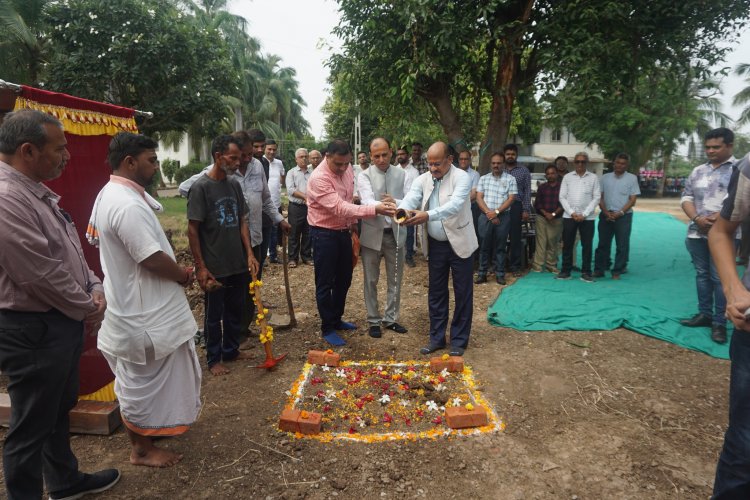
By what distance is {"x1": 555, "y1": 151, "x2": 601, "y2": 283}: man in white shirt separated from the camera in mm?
7207

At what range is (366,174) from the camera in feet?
16.9

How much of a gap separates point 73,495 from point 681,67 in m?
9.24

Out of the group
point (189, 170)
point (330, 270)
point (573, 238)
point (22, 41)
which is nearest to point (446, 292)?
point (330, 270)

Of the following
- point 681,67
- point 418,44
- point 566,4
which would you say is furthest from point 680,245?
point 418,44

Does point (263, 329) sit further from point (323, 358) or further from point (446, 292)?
point (446, 292)

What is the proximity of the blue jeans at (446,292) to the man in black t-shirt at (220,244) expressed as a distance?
180 cm

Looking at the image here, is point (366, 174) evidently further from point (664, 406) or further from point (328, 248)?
point (664, 406)

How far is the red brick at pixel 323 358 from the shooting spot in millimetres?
4305

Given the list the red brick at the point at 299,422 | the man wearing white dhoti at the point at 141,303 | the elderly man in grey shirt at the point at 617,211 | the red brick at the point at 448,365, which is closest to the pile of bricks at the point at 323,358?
the red brick at the point at 448,365

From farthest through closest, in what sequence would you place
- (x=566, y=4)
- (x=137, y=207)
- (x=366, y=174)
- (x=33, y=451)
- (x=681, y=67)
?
1. (x=681, y=67)
2. (x=566, y=4)
3. (x=366, y=174)
4. (x=137, y=207)
5. (x=33, y=451)

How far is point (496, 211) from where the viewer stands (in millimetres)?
7289

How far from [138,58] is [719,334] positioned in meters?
14.5

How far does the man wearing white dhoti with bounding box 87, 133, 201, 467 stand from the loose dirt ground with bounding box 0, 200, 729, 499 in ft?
1.36

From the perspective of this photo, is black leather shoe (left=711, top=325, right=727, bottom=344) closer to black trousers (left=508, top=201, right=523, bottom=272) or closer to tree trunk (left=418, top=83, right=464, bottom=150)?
black trousers (left=508, top=201, right=523, bottom=272)
